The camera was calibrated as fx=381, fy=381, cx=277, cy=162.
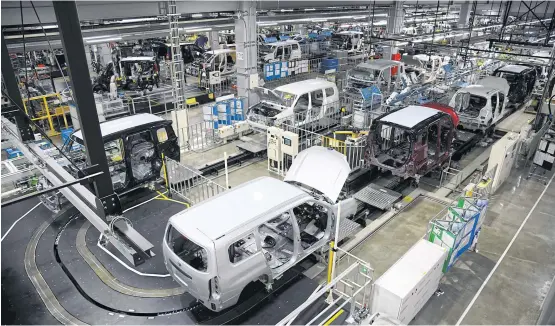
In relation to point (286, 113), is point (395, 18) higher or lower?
higher

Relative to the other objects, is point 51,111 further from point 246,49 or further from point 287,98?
point 287,98

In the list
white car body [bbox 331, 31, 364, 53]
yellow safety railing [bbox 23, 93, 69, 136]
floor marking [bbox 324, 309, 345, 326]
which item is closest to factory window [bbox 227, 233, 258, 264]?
floor marking [bbox 324, 309, 345, 326]

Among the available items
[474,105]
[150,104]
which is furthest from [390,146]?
[150,104]

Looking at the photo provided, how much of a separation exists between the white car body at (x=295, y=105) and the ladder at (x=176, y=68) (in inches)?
85.5

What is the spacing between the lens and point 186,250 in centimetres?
560

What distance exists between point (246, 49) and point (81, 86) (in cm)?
1056

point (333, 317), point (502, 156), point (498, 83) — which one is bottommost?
point (333, 317)

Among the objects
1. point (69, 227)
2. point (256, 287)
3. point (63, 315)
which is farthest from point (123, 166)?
point (256, 287)

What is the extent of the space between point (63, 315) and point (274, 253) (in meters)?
3.21

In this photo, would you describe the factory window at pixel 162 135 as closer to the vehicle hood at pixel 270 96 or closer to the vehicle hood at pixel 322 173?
→ the vehicle hood at pixel 322 173

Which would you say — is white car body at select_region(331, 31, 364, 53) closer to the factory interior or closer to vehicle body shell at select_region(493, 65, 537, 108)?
the factory interior

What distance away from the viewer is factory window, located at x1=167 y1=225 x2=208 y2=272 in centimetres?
552

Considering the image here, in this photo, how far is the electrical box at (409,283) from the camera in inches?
220

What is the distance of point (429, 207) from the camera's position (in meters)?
9.38
